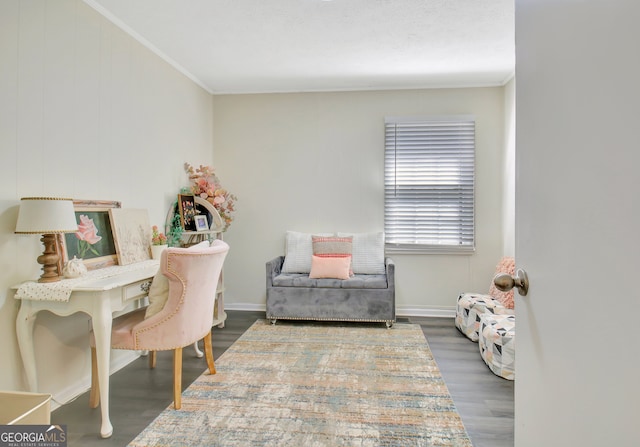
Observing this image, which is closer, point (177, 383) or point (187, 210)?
point (177, 383)

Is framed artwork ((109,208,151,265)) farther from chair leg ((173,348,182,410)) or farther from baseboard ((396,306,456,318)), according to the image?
baseboard ((396,306,456,318))

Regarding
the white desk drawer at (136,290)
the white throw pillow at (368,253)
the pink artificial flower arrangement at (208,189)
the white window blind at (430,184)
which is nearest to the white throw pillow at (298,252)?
the white throw pillow at (368,253)

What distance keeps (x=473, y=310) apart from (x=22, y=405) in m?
3.31

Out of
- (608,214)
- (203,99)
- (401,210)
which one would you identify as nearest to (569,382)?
(608,214)

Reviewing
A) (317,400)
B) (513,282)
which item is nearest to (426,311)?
(317,400)

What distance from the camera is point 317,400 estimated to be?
7.54ft

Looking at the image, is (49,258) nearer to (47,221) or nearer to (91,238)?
(47,221)

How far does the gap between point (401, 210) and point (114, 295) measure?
3.18m

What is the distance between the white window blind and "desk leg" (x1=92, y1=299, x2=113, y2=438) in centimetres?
313

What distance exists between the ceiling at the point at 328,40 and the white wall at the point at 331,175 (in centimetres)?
26

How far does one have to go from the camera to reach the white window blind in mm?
4254

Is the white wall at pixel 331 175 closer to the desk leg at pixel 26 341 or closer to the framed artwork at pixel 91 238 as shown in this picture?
the framed artwork at pixel 91 238

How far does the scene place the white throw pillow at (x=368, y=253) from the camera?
4172mm

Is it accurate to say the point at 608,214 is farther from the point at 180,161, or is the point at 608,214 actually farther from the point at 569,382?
the point at 180,161
